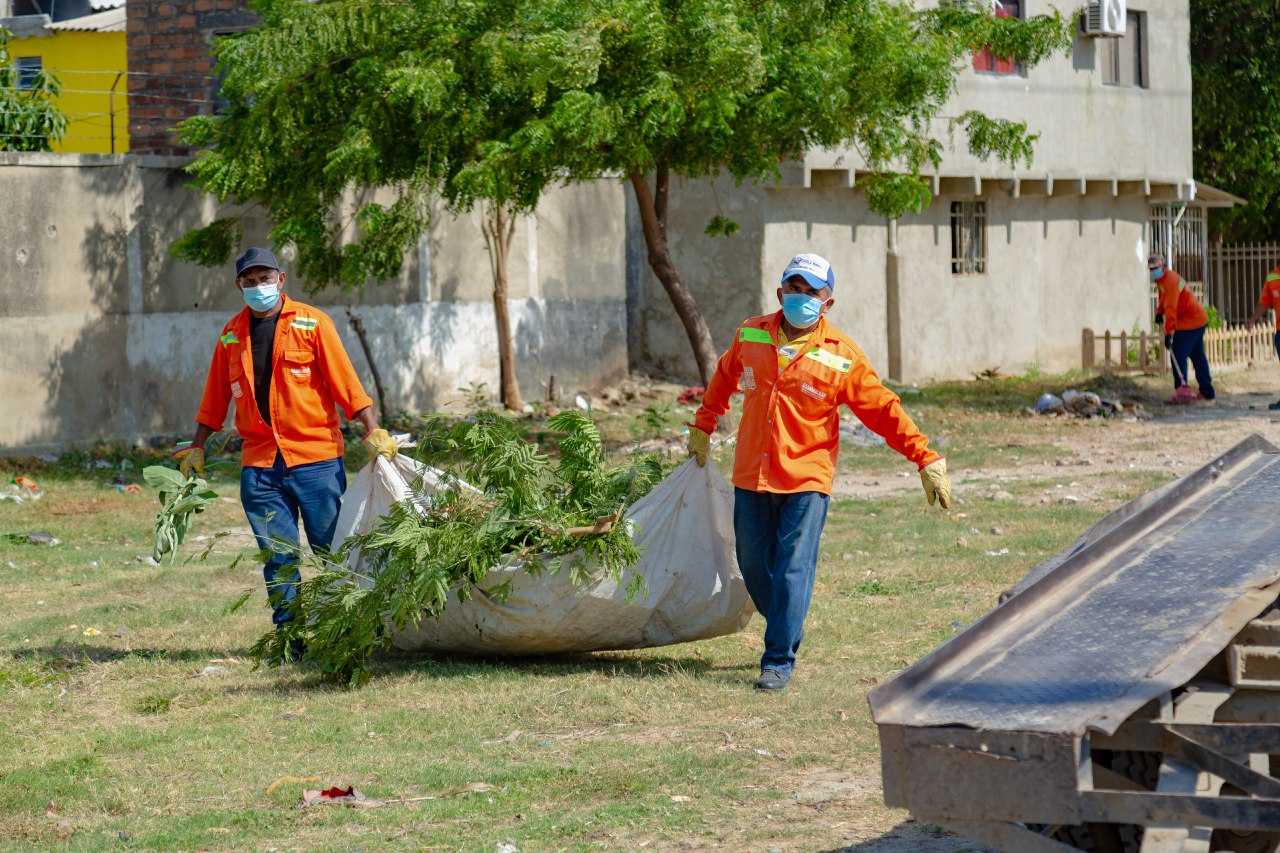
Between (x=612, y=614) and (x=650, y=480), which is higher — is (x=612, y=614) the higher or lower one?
the lower one

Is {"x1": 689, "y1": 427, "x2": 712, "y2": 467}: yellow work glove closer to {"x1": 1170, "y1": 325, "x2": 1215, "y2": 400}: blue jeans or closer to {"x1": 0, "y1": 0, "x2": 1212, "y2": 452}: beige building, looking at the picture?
{"x1": 0, "y1": 0, "x2": 1212, "y2": 452}: beige building

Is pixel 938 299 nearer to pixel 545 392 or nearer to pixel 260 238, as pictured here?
pixel 545 392

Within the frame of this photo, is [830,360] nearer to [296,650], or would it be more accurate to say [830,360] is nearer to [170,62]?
[296,650]

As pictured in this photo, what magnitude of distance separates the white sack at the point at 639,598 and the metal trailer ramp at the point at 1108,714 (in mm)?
2432

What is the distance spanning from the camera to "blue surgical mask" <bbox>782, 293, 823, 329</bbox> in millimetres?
6484

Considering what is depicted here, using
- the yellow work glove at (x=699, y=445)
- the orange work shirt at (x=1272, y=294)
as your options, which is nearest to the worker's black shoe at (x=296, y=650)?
the yellow work glove at (x=699, y=445)

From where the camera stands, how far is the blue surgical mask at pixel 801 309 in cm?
648

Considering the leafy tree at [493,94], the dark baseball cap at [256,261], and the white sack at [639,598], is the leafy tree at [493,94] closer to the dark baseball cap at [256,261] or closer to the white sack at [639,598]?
the dark baseball cap at [256,261]

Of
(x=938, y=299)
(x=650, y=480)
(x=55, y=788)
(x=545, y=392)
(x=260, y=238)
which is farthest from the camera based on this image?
(x=938, y=299)

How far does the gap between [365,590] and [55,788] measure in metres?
1.61

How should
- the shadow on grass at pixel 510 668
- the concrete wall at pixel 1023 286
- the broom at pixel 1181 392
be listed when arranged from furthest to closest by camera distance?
1. the concrete wall at pixel 1023 286
2. the broom at pixel 1181 392
3. the shadow on grass at pixel 510 668

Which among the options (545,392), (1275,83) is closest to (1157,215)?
(1275,83)

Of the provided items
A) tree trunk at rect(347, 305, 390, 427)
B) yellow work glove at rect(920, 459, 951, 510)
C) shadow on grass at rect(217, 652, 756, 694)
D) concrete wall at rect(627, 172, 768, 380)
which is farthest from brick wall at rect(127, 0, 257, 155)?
yellow work glove at rect(920, 459, 951, 510)

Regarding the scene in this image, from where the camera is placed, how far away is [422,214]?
13664 mm
